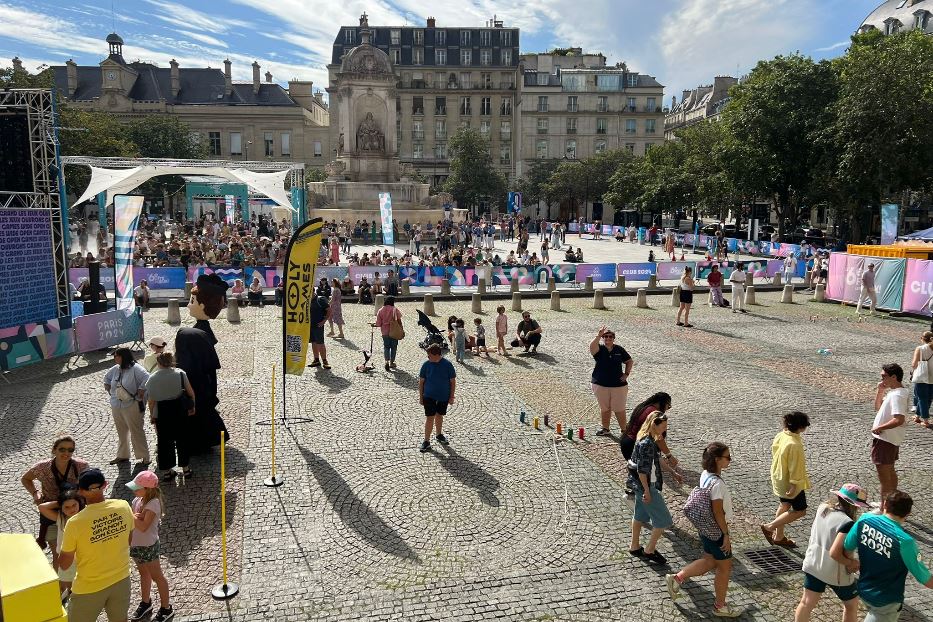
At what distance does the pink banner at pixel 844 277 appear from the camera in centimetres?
2291

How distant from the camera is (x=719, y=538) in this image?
5621mm

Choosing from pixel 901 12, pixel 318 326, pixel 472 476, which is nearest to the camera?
pixel 472 476

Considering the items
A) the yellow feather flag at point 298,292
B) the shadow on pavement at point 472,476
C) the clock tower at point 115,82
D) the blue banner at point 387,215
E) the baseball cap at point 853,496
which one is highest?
the clock tower at point 115,82

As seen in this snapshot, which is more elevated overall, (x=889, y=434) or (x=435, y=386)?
(x=435, y=386)

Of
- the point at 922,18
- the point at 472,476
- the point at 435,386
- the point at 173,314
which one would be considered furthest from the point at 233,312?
the point at 922,18

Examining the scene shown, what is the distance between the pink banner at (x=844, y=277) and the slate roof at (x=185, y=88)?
238 feet

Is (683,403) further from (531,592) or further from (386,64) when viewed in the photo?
(386,64)

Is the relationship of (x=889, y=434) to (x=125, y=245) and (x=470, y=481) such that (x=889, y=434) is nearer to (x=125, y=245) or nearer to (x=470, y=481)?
(x=470, y=481)

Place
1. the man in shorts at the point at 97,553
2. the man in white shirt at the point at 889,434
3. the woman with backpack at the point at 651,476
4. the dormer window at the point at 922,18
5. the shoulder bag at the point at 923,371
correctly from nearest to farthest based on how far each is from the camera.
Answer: the man in shorts at the point at 97,553 < the woman with backpack at the point at 651,476 < the man in white shirt at the point at 889,434 < the shoulder bag at the point at 923,371 < the dormer window at the point at 922,18

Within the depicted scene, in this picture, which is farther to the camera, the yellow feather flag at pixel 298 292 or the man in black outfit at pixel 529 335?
the man in black outfit at pixel 529 335

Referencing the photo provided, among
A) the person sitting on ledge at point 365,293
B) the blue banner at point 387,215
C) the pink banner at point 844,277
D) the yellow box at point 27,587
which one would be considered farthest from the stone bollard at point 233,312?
the pink banner at point 844,277

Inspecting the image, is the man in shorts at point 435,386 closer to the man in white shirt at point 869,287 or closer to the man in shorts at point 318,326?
the man in shorts at point 318,326

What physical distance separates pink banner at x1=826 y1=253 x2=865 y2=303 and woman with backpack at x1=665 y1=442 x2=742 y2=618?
20.5 m

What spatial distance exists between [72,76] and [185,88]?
12.6 meters
